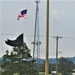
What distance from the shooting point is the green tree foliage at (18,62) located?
3988 centimetres

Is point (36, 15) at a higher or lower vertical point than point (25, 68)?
higher

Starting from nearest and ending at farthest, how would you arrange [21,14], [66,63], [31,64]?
[21,14] < [31,64] < [66,63]

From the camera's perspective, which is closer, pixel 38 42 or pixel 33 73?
pixel 33 73

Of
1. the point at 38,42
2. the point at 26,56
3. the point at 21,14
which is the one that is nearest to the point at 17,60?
the point at 26,56

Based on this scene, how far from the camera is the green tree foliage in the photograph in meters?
39.9

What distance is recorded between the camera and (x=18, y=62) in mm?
39625

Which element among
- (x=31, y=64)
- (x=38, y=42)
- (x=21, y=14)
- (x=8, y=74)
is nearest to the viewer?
A: (x=21, y=14)

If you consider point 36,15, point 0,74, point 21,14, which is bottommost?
point 0,74

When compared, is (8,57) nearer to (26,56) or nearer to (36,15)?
(26,56)

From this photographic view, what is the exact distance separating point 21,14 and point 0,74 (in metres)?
20.0

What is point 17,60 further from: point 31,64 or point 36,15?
point 36,15

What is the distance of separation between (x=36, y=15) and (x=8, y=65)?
6.97 metres

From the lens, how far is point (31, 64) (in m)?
41.9

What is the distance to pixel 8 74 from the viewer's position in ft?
127
